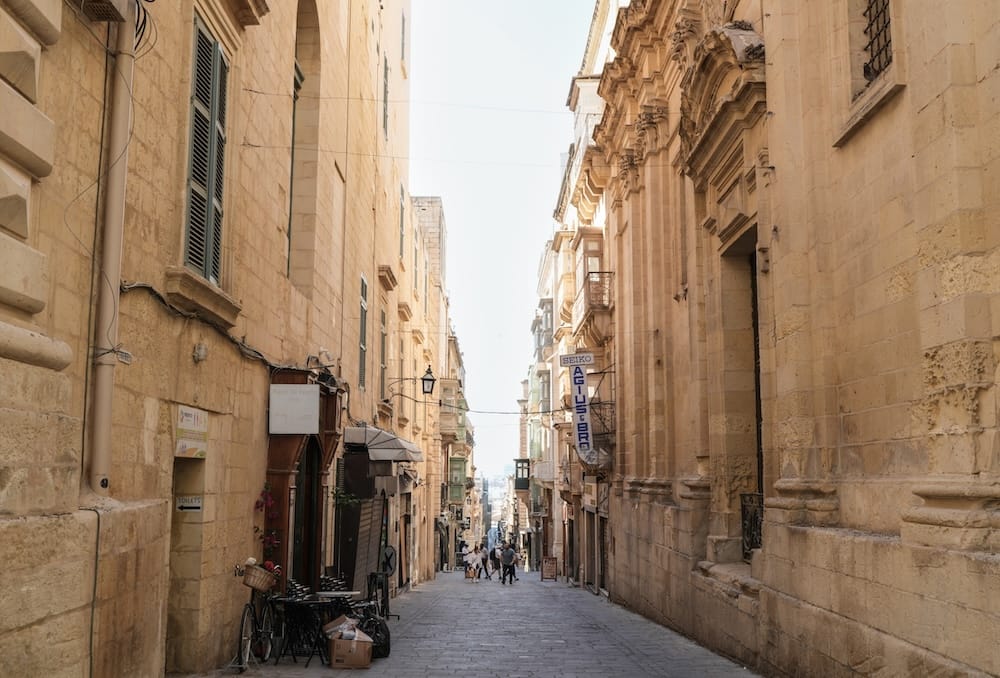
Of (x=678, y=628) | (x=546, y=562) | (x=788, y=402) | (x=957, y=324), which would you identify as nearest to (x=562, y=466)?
(x=546, y=562)

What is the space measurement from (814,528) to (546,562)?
29452 millimetres

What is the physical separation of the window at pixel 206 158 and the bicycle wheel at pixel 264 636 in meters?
3.37

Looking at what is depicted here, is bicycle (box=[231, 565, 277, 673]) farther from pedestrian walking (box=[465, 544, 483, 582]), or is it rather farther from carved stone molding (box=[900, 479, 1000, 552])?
pedestrian walking (box=[465, 544, 483, 582])

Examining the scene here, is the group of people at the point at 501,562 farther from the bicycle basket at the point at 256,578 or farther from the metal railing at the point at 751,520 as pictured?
the bicycle basket at the point at 256,578

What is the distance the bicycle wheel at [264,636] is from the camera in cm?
1009

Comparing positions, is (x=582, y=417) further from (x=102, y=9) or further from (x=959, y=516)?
(x=102, y=9)

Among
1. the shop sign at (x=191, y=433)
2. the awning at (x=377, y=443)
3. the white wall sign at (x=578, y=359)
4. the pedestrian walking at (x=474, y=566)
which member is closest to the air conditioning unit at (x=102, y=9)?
the shop sign at (x=191, y=433)

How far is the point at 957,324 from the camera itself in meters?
6.24

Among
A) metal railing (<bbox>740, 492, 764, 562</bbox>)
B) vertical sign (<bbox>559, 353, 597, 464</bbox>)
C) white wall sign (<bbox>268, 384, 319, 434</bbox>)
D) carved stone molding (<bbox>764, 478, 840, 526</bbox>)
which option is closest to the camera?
carved stone molding (<bbox>764, 478, 840, 526</bbox>)

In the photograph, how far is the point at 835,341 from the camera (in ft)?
29.7

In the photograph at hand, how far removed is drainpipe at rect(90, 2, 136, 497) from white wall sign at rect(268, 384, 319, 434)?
482cm

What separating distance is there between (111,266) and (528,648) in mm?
7725

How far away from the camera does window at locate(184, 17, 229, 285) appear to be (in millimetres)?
8547

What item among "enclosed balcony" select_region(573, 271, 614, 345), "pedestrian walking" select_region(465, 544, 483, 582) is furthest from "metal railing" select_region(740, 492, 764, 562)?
"pedestrian walking" select_region(465, 544, 483, 582)
